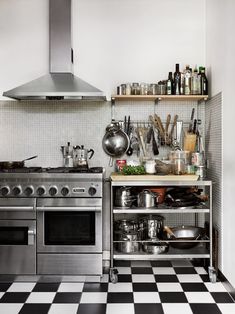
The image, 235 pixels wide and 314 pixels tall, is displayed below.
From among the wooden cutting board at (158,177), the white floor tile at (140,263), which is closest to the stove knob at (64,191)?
the wooden cutting board at (158,177)

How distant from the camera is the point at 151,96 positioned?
3637 millimetres

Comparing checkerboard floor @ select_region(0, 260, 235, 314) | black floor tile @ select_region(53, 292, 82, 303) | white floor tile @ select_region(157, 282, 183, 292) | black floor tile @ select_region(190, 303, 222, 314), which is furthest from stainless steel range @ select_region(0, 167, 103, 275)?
black floor tile @ select_region(190, 303, 222, 314)

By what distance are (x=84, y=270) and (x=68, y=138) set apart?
1285 mm

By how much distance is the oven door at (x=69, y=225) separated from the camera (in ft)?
10.8

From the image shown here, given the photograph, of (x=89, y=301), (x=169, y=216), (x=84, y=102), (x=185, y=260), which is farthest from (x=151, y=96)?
(x=89, y=301)

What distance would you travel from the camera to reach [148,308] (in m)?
2.74

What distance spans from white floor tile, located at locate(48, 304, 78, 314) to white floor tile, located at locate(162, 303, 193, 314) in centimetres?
60

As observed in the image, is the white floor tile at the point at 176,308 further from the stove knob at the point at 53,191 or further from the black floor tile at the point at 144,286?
the stove knob at the point at 53,191

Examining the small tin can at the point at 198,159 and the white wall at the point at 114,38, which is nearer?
the small tin can at the point at 198,159

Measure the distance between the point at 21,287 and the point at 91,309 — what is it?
28.6 inches

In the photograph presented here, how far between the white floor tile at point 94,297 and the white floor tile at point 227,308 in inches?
31.2

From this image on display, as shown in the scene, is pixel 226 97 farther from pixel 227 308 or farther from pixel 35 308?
pixel 35 308

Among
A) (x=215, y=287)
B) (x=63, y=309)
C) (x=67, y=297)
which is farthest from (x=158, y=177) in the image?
(x=63, y=309)

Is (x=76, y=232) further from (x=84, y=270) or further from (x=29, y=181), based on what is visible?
(x=29, y=181)
